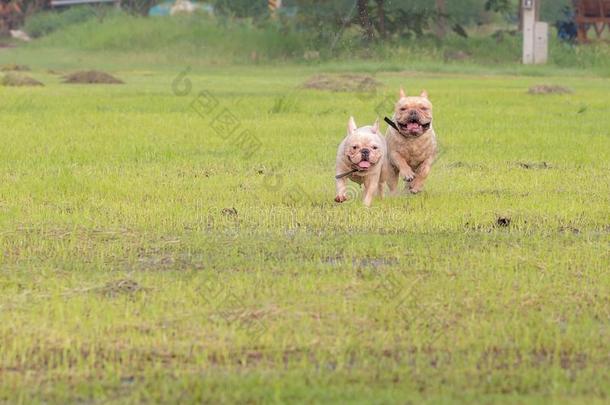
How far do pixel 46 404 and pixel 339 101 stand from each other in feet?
69.8

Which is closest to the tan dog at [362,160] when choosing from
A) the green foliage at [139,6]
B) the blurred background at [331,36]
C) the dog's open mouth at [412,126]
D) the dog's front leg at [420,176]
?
the dog's open mouth at [412,126]

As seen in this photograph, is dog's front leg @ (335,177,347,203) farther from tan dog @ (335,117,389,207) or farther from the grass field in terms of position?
the grass field

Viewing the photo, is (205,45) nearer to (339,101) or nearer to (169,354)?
(339,101)

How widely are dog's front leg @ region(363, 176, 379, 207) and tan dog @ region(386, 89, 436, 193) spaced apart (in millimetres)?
695

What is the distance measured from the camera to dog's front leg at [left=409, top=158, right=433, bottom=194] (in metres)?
12.9

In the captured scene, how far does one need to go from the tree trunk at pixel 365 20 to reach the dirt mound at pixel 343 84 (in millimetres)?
14491

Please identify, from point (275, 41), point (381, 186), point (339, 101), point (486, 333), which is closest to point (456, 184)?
point (381, 186)

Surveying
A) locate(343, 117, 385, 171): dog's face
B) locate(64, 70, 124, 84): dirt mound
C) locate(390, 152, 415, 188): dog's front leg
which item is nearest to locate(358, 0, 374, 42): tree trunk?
locate(64, 70, 124, 84): dirt mound

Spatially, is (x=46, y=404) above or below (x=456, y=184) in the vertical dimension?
above

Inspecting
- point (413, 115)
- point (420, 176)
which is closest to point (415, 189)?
point (420, 176)

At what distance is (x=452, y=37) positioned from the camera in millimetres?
47375

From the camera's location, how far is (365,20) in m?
45.8

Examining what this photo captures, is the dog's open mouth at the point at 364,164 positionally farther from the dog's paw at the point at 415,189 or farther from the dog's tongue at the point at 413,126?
the dog's paw at the point at 415,189

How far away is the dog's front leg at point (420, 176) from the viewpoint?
12.9 m
